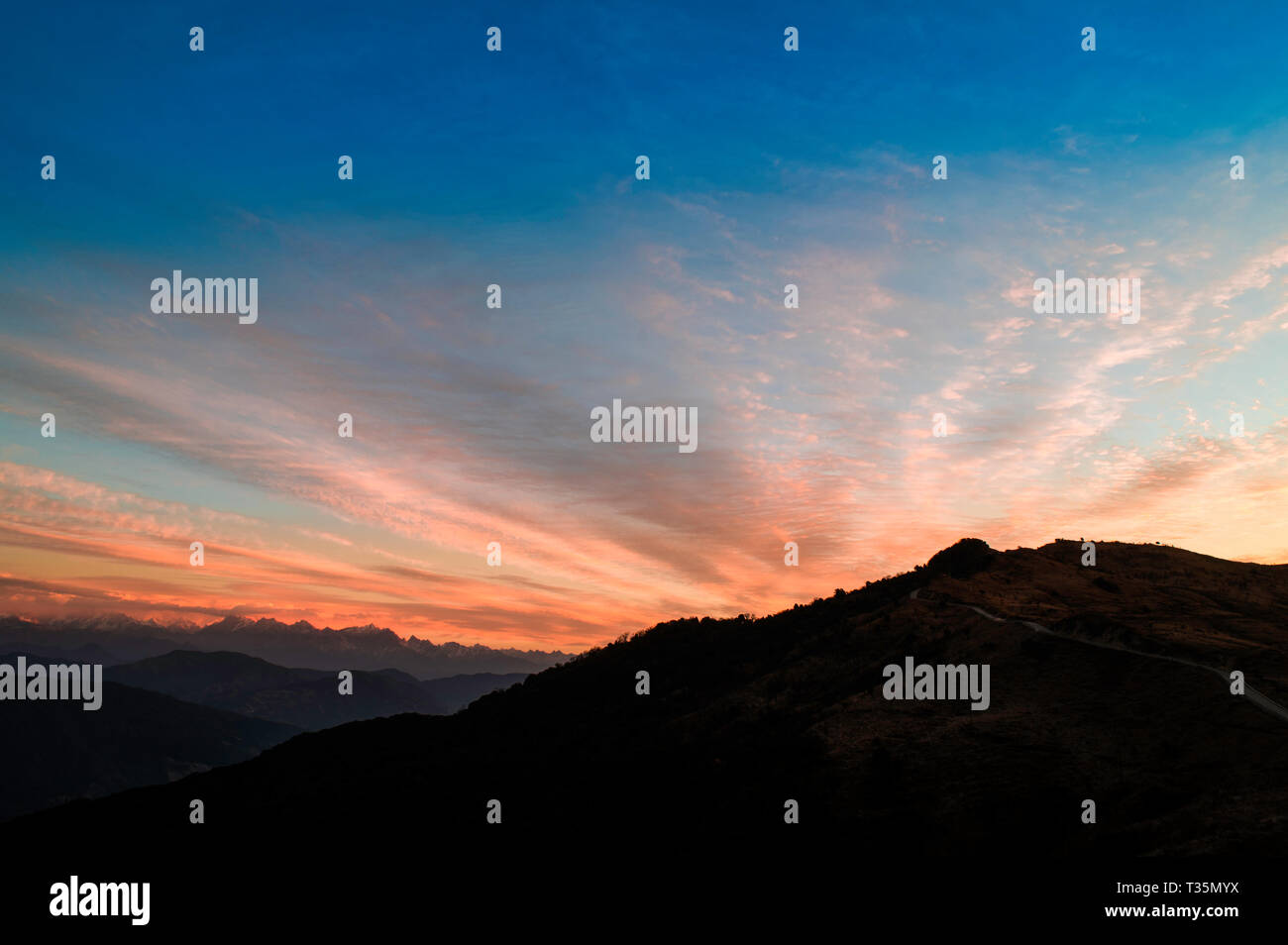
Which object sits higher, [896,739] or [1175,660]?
[1175,660]

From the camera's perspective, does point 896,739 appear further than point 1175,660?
No

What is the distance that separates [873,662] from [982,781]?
23700 millimetres

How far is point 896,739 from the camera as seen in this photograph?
126 ft

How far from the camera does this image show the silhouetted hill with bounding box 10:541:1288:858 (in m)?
28.5

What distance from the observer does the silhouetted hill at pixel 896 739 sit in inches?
1121

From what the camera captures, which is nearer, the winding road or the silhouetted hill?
the silhouetted hill

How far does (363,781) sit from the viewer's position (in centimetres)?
6038

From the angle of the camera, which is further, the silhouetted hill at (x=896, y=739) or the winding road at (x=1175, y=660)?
the winding road at (x=1175, y=660)
